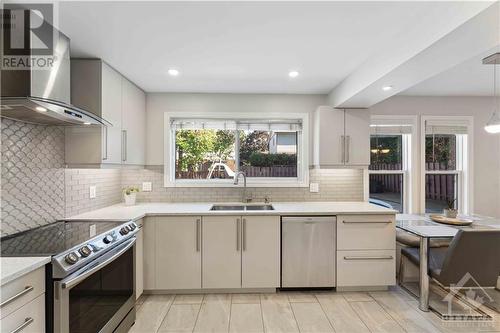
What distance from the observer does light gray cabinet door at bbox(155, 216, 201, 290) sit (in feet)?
9.32

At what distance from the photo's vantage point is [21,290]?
52.6 inches

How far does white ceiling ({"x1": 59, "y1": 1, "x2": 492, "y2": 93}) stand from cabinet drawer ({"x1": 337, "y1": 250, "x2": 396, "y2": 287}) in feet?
6.43

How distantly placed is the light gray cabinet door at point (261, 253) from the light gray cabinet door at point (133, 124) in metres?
1.49

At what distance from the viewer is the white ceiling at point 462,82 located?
2729 mm

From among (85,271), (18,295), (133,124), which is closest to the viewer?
(18,295)

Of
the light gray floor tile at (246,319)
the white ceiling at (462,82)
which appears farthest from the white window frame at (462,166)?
the light gray floor tile at (246,319)

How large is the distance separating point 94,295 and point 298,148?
9.31ft

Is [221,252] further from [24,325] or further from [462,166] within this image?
[462,166]

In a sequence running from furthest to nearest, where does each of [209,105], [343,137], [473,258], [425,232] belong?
[209,105] < [343,137] < [425,232] < [473,258]

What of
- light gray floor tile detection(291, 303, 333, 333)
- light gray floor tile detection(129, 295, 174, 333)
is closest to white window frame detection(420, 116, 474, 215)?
light gray floor tile detection(291, 303, 333, 333)

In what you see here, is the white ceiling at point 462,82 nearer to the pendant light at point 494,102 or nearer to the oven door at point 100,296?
the pendant light at point 494,102

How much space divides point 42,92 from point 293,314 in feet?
8.69

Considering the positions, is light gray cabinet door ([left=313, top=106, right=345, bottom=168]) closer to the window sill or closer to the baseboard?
the window sill

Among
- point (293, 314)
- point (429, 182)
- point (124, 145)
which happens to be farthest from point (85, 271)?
point (429, 182)
